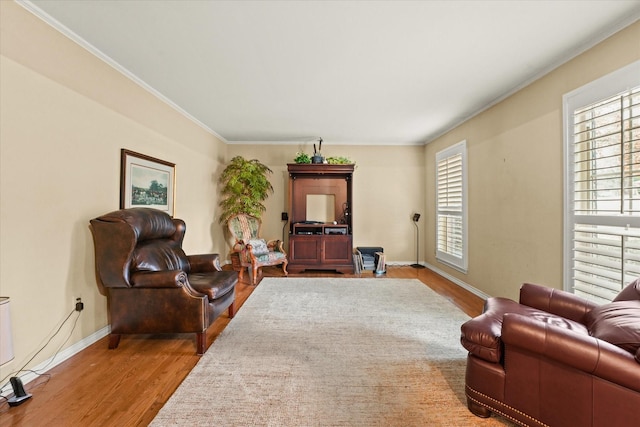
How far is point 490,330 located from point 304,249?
383 cm

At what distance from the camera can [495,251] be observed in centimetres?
349

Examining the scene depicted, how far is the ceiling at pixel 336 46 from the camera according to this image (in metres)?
1.91

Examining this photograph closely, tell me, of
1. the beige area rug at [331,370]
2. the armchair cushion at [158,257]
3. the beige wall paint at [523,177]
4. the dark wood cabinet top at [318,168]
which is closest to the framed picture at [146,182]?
the armchair cushion at [158,257]

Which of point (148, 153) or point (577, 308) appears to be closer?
point (577, 308)

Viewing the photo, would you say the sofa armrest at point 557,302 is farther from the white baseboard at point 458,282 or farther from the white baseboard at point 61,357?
the white baseboard at point 61,357

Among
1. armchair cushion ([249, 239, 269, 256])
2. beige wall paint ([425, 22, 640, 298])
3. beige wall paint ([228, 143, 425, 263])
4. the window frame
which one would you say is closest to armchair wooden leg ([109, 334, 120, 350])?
armchair cushion ([249, 239, 269, 256])

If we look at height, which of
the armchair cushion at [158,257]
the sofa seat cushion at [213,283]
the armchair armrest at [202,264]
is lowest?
the sofa seat cushion at [213,283]

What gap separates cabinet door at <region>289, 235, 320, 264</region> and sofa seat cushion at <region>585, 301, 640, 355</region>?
3.86 meters

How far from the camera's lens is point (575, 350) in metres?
1.22

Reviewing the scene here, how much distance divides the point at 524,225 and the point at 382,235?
300 centimetres

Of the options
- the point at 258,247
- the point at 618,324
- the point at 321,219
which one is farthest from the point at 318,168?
the point at 618,324

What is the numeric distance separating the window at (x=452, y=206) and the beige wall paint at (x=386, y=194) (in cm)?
68

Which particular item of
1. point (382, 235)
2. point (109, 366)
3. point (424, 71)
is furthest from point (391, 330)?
point (382, 235)

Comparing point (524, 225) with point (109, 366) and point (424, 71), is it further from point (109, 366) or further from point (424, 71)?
point (109, 366)
